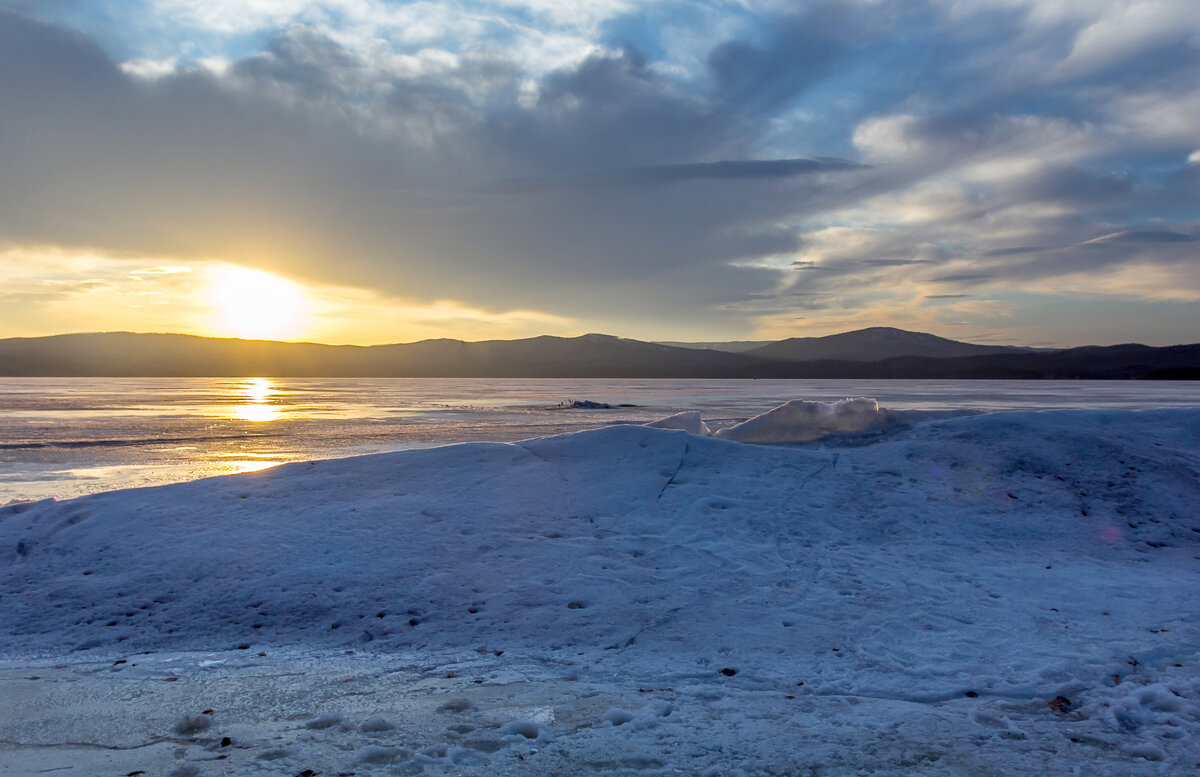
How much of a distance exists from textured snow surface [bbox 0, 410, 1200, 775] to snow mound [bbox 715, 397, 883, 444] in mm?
1223

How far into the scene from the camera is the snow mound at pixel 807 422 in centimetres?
1018

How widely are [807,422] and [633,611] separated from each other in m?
5.86

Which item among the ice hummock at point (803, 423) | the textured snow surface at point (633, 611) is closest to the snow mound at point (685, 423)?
the ice hummock at point (803, 423)

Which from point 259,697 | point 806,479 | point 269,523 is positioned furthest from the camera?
point 806,479

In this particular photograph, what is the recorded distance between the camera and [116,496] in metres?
7.51

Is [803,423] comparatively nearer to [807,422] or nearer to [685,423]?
[807,422]

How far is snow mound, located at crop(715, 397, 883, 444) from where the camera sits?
33.4 ft

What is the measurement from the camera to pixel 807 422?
1035cm

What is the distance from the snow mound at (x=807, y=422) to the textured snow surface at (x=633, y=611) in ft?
4.01

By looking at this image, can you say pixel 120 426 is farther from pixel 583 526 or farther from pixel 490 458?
pixel 583 526

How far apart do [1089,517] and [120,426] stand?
26907mm

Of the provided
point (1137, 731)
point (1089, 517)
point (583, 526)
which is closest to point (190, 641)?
point (583, 526)

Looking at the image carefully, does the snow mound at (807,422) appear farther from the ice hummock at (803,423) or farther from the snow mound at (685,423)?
the snow mound at (685,423)

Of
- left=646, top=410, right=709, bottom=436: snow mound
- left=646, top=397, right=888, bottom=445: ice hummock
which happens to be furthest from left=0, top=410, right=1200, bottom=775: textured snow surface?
left=646, top=410, right=709, bottom=436: snow mound
